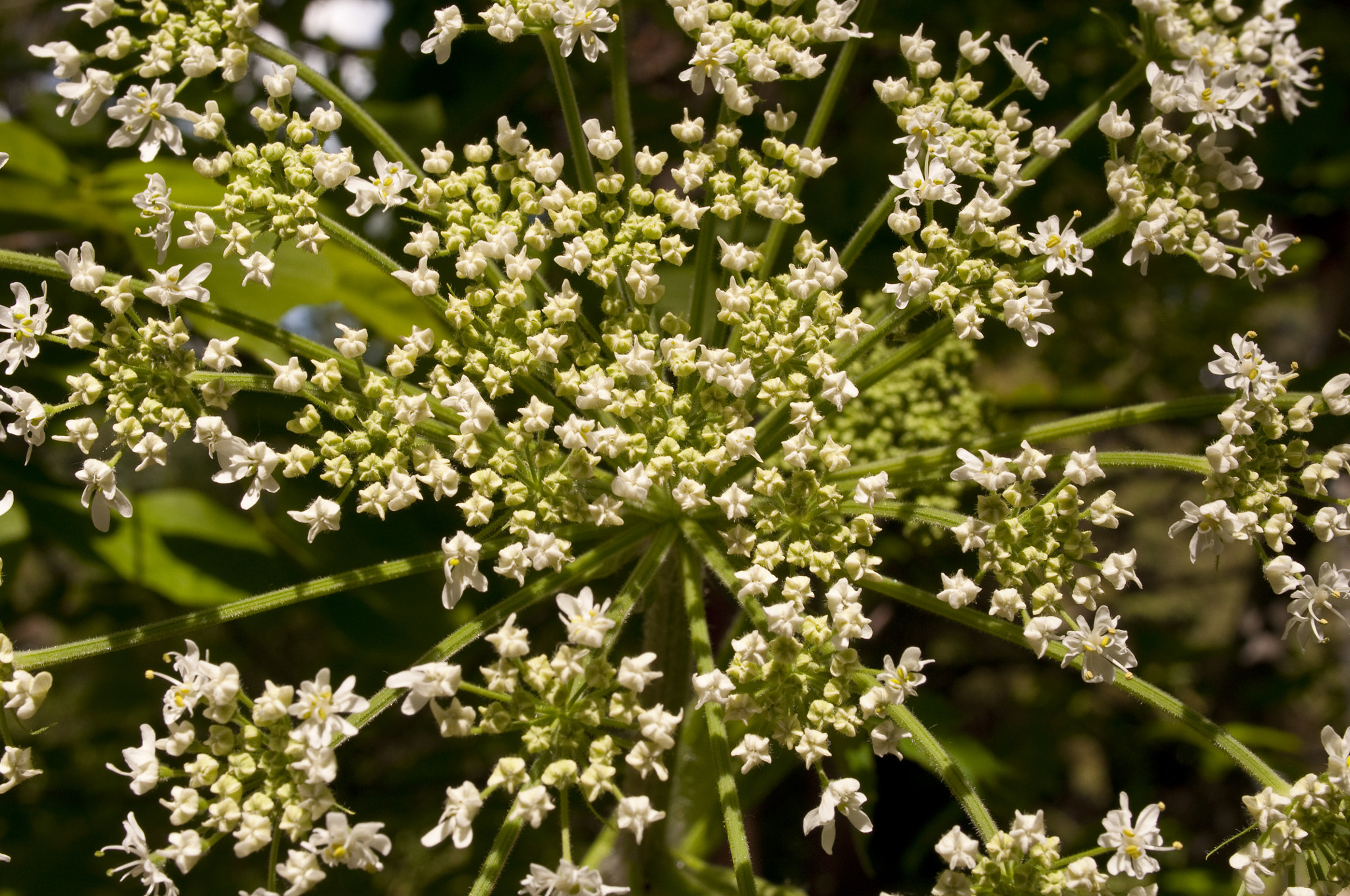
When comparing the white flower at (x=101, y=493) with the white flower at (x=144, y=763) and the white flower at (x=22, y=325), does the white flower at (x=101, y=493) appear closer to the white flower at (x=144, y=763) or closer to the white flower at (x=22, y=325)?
the white flower at (x=22, y=325)

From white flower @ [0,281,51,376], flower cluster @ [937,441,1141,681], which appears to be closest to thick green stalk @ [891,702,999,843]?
flower cluster @ [937,441,1141,681]

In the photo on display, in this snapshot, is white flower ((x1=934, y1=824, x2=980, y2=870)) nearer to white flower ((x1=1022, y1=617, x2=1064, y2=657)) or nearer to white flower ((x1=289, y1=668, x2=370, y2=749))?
white flower ((x1=1022, y1=617, x2=1064, y2=657))

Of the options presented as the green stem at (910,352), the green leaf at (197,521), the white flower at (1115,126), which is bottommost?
the green leaf at (197,521)

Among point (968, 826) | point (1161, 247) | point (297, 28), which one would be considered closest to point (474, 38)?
point (297, 28)

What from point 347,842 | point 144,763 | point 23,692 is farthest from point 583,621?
point 23,692

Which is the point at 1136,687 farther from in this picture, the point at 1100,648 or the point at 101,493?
the point at 101,493

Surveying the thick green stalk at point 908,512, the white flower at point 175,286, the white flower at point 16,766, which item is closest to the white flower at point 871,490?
the thick green stalk at point 908,512
